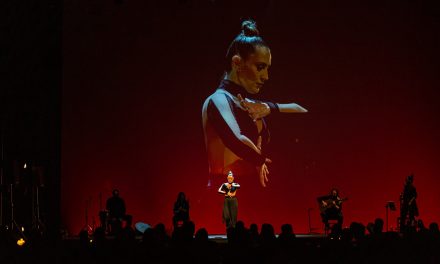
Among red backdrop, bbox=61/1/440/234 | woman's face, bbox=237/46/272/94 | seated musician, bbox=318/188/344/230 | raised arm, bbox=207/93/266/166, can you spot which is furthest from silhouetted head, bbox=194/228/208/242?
woman's face, bbox=237/46/272/94

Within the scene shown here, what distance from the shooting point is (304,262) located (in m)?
4.69

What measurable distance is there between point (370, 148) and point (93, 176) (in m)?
5.70

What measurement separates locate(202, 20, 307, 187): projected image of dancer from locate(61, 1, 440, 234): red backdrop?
0.62ft

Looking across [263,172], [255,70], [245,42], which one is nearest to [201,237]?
[263,172]

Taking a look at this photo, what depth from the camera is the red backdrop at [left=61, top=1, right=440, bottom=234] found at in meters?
12.6

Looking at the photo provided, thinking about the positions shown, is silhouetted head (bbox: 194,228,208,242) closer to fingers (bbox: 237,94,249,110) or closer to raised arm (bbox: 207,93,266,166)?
raised arm (bbox: 207,93,266,166)

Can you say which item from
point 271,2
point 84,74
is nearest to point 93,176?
point 84,74

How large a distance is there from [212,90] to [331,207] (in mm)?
3318

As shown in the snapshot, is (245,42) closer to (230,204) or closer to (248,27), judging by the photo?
(248,27)

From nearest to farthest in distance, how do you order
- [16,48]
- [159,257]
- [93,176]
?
[159,257]
[16,48]
[93,176]

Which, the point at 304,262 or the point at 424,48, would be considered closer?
the point at 304,262

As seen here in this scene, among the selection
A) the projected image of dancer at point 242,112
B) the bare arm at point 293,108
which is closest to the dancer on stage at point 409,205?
the bare arm at point 293,108

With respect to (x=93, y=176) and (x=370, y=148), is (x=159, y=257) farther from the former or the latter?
(x=370, y=148)

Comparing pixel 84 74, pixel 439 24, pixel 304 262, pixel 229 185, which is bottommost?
pixel 304 262
